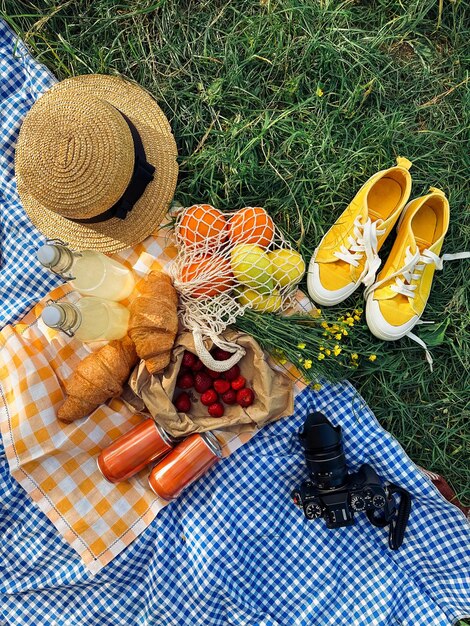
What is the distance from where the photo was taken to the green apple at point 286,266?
163 centimetres

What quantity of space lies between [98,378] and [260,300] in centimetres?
58

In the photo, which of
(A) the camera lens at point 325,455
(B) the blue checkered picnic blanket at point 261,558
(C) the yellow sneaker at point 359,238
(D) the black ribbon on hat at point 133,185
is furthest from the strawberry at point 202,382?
(D) the black ribbon on hat at point 133,185

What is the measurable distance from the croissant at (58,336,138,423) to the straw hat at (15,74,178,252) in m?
0.36

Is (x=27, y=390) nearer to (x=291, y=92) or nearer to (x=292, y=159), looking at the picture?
(x=292, y=159)

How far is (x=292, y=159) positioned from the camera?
1775 millimetres

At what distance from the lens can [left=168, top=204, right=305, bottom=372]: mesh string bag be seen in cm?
160

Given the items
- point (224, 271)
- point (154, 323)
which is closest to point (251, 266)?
point (224, 271)

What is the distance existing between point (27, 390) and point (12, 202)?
69 cm

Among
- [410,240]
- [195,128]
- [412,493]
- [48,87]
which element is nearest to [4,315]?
[48,87]

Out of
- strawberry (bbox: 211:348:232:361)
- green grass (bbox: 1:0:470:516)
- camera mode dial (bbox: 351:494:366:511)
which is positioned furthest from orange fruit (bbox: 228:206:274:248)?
camera mode dial (bbox: 351:494:366:511)

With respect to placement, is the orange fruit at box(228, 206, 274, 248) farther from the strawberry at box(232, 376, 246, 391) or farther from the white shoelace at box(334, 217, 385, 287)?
the strawberry at box(232, 376, 246, 391)

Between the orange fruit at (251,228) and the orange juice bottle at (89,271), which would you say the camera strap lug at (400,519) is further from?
the orange juice bottle at (89,271)

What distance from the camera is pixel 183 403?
170 centimetres

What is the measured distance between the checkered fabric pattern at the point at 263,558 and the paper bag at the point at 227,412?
0.09 metres
